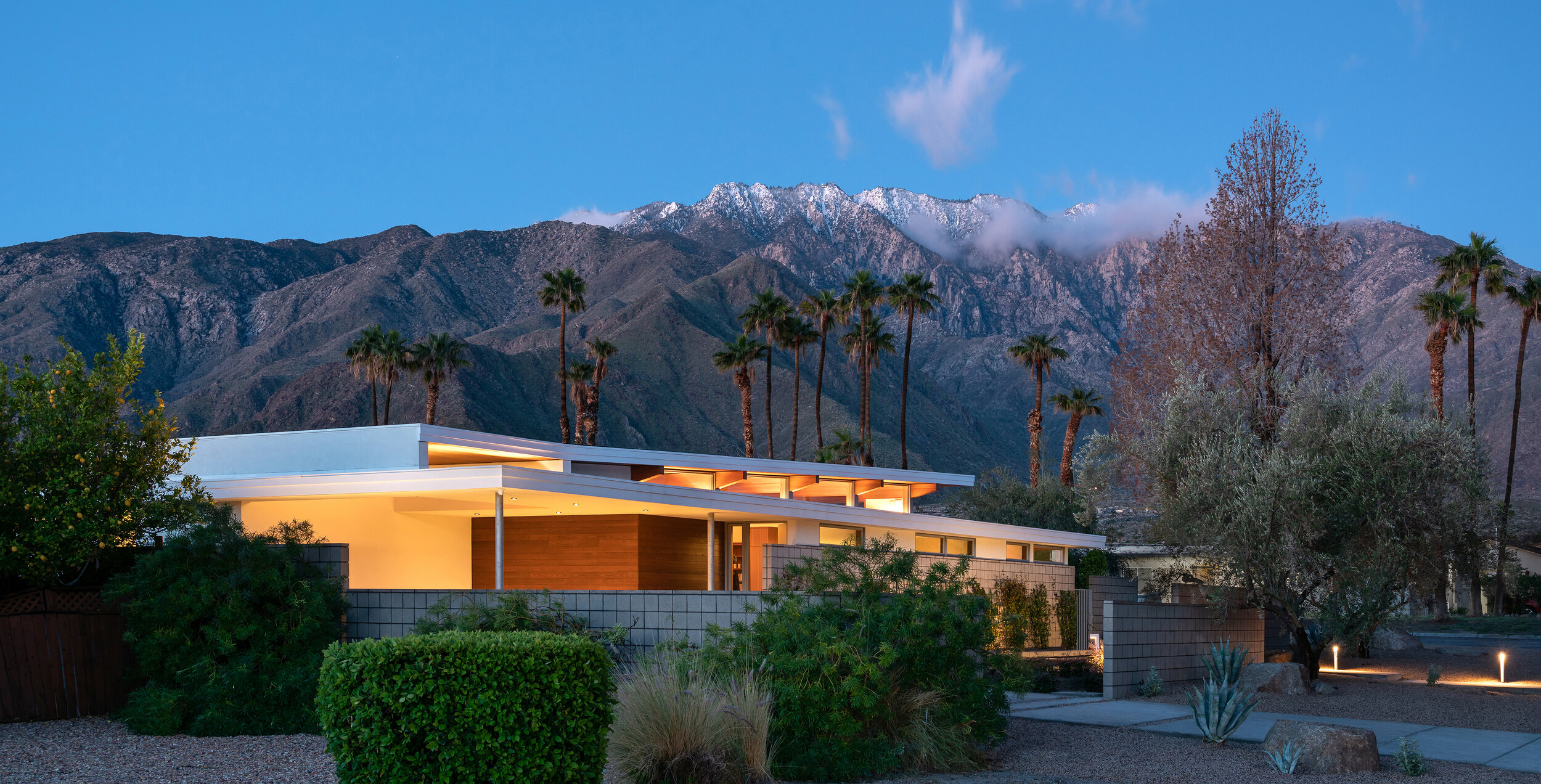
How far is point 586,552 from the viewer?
22719 millimetres

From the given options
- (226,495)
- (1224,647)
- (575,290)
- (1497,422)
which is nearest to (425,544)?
(226,495)

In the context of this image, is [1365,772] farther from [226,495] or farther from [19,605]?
[226,495]

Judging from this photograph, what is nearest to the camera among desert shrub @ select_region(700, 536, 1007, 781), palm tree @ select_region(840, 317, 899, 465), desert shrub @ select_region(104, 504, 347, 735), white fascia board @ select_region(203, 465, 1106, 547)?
desert shrub @ select_region(700, 536, 1007, 781)

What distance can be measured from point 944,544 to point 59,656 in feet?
66.9

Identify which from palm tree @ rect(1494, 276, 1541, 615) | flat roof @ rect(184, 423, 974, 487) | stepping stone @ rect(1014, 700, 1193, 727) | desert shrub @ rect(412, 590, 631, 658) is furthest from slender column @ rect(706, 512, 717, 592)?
palm tree @ rect(1494, 276, 1541, 615)

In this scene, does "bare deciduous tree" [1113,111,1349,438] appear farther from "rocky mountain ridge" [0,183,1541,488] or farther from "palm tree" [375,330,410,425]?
Answer: "rocky mountain ridge" [0,183,1541,488]

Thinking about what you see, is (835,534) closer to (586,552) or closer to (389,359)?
(586,552)

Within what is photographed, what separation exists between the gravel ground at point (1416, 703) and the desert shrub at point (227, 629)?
10.8m

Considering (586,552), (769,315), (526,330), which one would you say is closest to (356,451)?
(586,552)

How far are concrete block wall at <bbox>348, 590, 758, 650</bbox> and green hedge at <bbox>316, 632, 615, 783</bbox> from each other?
393cm

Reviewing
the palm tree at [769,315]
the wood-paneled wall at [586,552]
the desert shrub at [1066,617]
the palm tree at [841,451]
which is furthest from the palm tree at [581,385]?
the desert shrub at [1066,617]

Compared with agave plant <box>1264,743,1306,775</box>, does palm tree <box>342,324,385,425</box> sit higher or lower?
higher

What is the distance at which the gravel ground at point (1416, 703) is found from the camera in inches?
550

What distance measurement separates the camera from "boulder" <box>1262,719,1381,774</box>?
33.5 ft
